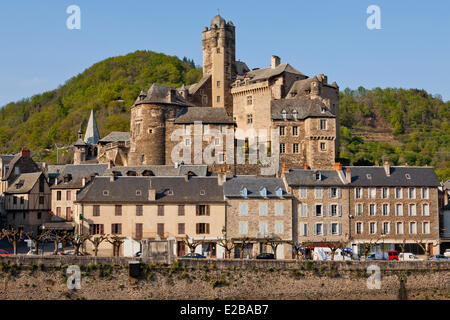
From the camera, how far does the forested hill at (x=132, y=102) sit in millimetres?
109500

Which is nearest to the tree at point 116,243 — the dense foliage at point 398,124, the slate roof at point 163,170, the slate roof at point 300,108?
the slate roof at point 163,170

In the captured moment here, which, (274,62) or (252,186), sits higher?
(274,62)

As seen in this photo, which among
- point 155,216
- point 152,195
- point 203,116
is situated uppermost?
point 203,116

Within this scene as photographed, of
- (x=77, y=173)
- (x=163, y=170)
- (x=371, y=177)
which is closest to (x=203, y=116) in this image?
(x=163, y=170)

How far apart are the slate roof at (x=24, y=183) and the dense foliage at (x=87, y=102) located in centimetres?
4498

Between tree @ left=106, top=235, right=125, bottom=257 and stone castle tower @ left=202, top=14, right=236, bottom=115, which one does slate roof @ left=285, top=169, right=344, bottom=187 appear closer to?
tree @ left=106, top=235, right=125, bottom=257

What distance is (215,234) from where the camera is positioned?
4116 cm

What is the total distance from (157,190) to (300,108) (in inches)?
879

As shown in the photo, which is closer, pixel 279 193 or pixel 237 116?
pixel 279 193

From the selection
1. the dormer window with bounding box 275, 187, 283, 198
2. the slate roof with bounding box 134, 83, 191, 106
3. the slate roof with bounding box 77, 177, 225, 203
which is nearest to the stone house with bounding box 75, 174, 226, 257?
the slate roof with bounding box 77, 177, 225, 203

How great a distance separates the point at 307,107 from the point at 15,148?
7586cm

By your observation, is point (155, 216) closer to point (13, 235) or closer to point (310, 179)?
point (13, 235)

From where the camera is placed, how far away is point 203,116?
193 ft
